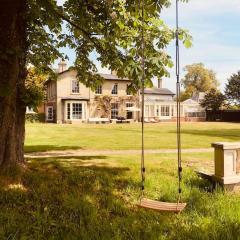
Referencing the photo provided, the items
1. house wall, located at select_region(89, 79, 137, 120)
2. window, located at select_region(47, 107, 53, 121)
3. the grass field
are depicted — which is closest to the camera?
the grass field

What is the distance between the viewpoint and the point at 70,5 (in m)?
11.8

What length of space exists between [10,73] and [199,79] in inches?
3454

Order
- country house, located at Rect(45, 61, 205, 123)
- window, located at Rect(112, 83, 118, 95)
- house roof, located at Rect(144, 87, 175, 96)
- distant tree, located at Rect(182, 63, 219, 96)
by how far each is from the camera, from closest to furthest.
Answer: country house, located at Rect(45, 61, 205, 123), window, located at Rect(112, 83, 118, 95), house roof, located at Rect(144, 87, 175, 96), distant tree, located at Rect(182, 63, 219, 96)

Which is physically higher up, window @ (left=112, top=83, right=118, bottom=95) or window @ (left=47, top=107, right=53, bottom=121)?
window @ (left=112, top=83, right=118, bottom=95)

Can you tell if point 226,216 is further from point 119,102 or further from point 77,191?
point 119,102

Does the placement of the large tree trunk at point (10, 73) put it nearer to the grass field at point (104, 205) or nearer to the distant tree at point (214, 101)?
the grass field at point (104, 205)

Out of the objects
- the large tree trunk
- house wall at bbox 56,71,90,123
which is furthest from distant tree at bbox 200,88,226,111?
the large tree trunk

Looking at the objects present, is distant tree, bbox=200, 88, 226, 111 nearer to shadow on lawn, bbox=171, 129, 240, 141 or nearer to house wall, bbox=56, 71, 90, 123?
house wall, bbox=56, 71, 90, 123

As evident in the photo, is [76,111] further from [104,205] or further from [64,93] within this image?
[104,205]

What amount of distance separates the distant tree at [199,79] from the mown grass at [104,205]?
273 ft

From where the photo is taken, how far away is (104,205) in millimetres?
8156

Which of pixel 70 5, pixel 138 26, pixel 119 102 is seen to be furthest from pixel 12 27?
pixel 119 102

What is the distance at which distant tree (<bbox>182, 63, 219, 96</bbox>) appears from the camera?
92.0 metres

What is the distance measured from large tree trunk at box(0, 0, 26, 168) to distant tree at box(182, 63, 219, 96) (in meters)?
84.1
